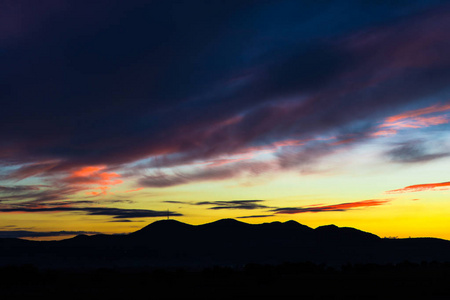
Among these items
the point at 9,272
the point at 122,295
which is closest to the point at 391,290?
the point at 122,295

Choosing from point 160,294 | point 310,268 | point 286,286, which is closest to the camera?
point 160,294

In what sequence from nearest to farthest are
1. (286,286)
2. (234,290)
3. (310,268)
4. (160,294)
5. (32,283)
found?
(160,294) < (234,290) < (286,286) < (32,283) < (310,268)

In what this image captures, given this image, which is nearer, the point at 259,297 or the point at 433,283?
the point at 259,297

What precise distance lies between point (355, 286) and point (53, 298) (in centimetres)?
2658

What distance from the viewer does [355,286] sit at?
156ft

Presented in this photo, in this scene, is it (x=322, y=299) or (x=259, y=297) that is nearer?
(x=322, y=299)

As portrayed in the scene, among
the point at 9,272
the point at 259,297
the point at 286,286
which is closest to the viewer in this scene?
the point at 259,297

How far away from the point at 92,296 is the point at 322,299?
18476 millimetres

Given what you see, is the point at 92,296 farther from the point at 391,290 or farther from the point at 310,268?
the point at 310,268

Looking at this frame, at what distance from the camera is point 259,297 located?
39688 millimetres

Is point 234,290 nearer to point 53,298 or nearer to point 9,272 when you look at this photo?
point 53,298

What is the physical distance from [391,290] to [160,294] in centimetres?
1941

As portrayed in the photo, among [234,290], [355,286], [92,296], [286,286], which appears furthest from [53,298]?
[355,286]

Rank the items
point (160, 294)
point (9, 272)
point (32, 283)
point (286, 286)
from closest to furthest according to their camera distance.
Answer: point (160, 294), point (286, 286), point (32, 283), point (9, 272)
